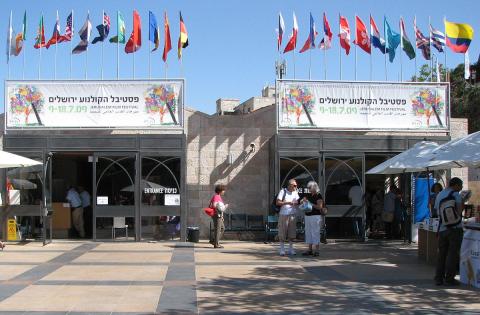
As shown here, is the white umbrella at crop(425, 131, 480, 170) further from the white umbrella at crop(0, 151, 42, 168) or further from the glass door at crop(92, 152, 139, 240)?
the white umbrella at crop(0, 151, 42, 168)

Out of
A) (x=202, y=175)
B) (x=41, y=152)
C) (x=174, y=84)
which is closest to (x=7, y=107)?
(x=41, y=152)

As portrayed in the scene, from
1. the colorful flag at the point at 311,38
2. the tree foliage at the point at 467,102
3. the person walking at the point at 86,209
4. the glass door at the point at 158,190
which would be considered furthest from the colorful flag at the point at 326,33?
the tree foliage at the point at 467,102

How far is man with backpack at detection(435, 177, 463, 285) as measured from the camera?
9680 mm

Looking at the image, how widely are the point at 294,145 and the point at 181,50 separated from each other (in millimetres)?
4340

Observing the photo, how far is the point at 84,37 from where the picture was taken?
1736 cm

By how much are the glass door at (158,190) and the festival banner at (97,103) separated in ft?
3.39

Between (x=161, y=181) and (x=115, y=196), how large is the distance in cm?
134

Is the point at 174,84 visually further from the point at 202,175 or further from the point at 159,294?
the point at 159,294

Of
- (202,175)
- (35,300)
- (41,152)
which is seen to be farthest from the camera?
(202,175)

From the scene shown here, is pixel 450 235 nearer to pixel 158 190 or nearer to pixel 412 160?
pixel 412 160

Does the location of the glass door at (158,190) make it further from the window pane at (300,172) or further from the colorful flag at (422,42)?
the colorful flag at (422,42)

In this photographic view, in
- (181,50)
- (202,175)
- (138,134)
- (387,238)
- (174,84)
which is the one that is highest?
(181,50)

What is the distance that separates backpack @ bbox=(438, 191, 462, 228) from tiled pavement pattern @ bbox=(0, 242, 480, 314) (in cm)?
106

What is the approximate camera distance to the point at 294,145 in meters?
17.0
